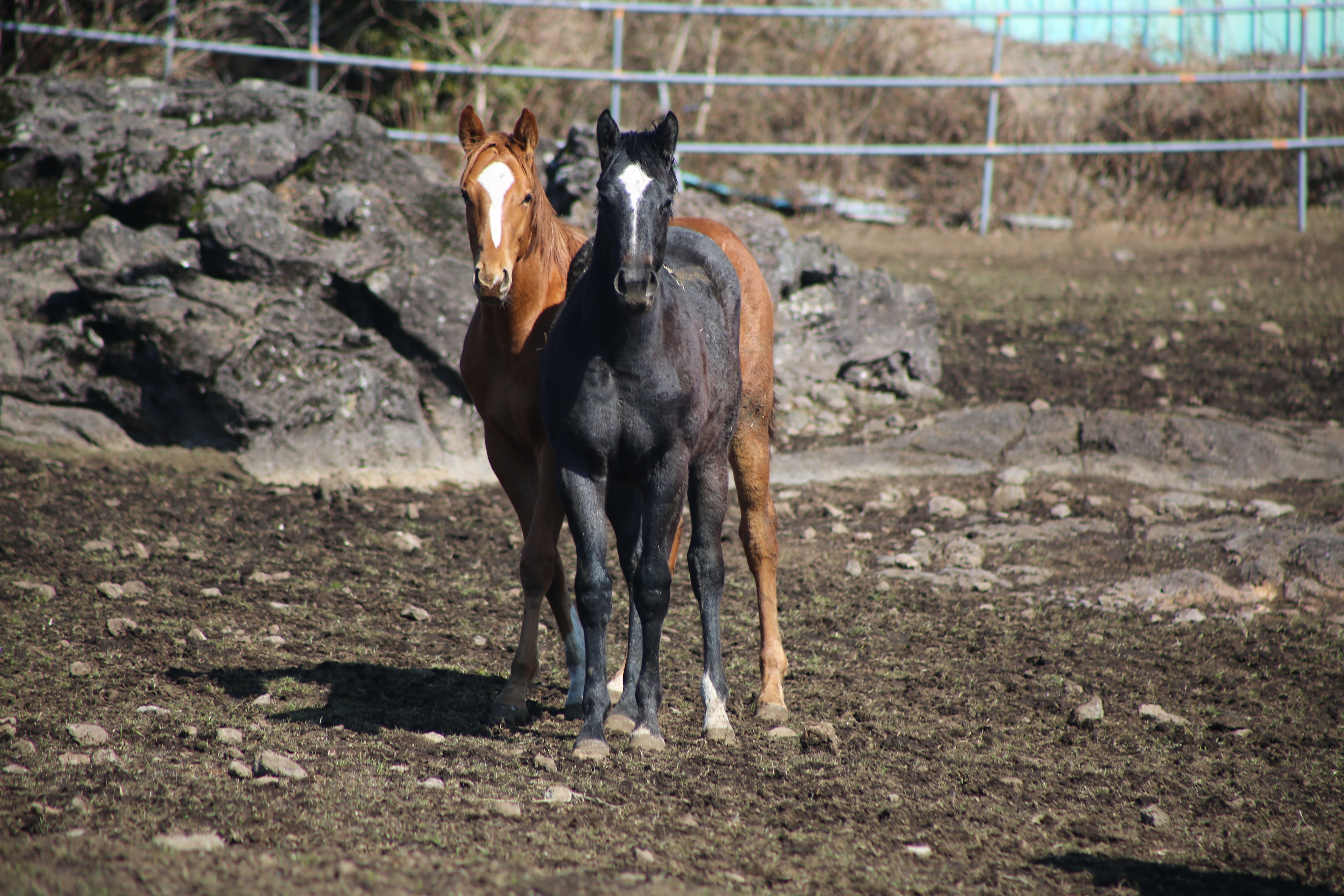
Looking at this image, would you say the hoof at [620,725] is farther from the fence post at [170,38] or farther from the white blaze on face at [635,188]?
the fence post at [170,38]

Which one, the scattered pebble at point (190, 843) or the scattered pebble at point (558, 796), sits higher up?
the scattered pebble at point (190, 843)

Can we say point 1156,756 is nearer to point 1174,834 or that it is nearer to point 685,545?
point 1174,834

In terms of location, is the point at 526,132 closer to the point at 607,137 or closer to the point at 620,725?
the point at 607,137

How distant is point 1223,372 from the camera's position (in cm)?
973

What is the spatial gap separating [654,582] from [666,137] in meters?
1.44

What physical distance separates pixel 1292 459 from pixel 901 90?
28.6ft

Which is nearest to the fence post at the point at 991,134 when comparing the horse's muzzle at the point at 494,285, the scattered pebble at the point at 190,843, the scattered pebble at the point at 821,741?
the horse's muzzle at the point at 494,285

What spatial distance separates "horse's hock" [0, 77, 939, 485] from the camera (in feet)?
24.0

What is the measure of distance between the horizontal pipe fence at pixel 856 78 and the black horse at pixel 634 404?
763 cm

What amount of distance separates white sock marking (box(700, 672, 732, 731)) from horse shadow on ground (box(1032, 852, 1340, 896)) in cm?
124

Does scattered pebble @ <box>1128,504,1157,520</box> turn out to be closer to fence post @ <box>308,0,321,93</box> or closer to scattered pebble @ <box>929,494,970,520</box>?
scattered pebble @ <box>929,494,970,520</box>

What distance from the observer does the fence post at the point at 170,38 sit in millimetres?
11289

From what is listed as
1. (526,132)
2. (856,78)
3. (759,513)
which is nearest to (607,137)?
(526,132)

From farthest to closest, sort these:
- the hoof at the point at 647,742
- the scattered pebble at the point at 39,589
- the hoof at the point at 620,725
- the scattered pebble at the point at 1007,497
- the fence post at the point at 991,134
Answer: the fence post at the point at 991,134
the scattered pebble at the point at 1007,497
the scattered pebble at the point at 39,589
the hoof at the point at 620,725
the hoof at the point at 647,742
